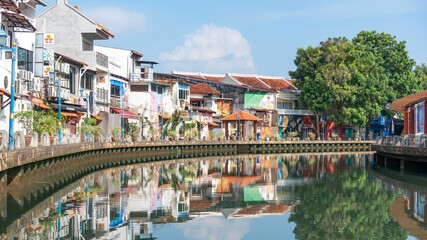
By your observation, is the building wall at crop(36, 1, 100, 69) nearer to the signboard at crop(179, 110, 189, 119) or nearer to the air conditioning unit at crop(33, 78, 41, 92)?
the air conditioning unit at crop(33, 78, 41, 92)

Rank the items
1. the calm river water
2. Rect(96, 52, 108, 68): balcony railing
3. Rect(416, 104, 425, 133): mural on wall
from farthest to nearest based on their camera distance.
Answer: Rect(96, 52, 108, 68): balcony railing → Rect(416, 104, 425, 133): mural on wall → the calm river water

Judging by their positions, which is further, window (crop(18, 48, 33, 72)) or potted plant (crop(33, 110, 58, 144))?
window (crop(18, 48, 33, 72))

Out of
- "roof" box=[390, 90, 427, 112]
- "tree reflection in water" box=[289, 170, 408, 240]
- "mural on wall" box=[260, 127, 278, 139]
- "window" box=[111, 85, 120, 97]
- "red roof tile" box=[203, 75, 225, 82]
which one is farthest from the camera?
"red roof tile" box=[203, 75, 225, 82]

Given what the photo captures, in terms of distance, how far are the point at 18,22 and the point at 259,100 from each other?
49.3 meters

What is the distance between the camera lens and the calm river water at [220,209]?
17469mm

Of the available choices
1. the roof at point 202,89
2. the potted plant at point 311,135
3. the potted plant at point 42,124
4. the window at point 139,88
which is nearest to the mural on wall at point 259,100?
the roof at point 202,89

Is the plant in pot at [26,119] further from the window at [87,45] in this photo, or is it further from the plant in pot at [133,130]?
the plant in pot at [133,130]

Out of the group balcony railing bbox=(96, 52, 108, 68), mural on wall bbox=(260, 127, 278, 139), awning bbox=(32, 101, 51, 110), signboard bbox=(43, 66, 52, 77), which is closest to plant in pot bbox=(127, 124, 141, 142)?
balcony railing bbox=(96, 52, 108, 68)

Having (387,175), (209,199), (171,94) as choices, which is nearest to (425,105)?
(387,175)

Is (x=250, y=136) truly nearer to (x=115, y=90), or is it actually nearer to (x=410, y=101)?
(x=115, y=90)

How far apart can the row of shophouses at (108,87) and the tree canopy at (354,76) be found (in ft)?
19.7

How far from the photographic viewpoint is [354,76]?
75.8m

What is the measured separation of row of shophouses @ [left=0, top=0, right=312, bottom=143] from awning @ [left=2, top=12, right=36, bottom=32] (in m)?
0.05

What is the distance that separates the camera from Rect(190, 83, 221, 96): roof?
3069 inches
